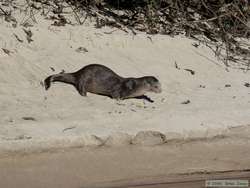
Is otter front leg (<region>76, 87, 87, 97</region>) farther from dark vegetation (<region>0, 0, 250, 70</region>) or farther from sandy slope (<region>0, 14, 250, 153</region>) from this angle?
dark vegetation (<region>0, 0, 250, 70</region>)

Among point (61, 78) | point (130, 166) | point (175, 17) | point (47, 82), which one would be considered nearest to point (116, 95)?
point (61, 78)

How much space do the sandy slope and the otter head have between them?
0.14 meters

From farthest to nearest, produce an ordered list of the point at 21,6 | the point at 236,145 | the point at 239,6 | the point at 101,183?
the point at 239,6, the point at 21,6, the point at 236,145, the point at 101,183

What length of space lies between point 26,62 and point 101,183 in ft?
9.97

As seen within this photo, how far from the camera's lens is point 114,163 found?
23.5 feet

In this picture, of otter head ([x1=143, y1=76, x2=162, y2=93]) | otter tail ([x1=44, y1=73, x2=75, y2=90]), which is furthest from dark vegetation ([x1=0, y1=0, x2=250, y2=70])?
otter head ([x1=143, y1=76, x2=162, y2=93])

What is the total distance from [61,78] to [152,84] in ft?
3.33

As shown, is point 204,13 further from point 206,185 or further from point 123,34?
point 206,185

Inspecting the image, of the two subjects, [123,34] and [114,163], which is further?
[123,34]

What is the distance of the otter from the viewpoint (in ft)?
29.2

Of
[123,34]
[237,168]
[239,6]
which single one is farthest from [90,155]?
[239,6]

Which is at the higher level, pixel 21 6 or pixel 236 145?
pixel 21 6

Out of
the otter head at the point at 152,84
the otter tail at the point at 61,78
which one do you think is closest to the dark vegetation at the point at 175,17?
the otter tail at the point at 61,78

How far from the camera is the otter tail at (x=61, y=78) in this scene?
29.1 feet
